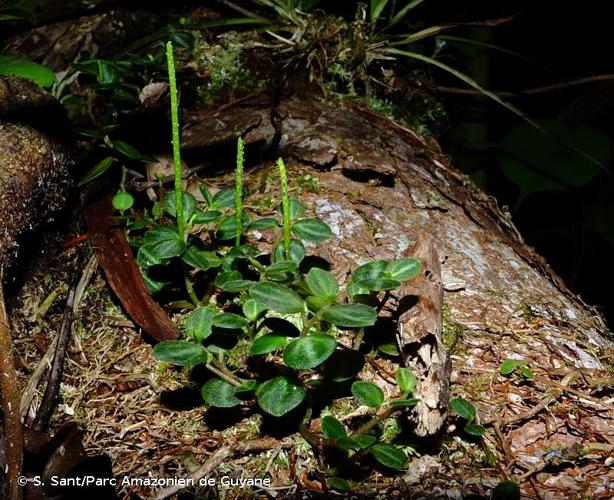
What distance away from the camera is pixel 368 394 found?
3.66 feet

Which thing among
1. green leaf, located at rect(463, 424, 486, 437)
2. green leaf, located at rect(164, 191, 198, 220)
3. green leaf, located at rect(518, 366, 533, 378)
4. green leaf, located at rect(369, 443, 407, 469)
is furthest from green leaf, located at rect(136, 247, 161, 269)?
green leaf, located at rect(518, 366, 533, 378)

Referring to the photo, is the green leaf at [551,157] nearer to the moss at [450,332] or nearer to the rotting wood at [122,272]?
the moss at [450,332]

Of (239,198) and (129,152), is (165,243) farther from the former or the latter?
(129,152)

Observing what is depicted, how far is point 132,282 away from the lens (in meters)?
1.52

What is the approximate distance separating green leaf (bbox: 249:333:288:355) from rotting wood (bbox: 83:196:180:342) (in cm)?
35

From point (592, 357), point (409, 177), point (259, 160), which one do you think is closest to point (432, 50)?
point (409, 177)

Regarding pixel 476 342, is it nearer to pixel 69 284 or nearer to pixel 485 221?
pixel 485 221

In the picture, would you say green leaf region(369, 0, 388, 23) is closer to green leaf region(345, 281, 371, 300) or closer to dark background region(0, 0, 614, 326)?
dark background region(0, 0, 614, 326)

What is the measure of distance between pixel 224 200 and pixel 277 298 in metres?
0.43

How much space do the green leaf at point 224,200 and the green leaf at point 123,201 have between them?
0.32m

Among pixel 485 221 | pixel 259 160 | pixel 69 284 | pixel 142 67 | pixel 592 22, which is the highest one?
pixel 592 22

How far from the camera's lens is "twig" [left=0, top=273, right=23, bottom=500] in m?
1.08

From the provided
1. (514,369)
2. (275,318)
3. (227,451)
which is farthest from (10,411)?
(514,369)

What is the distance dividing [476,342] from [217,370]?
675 mm
